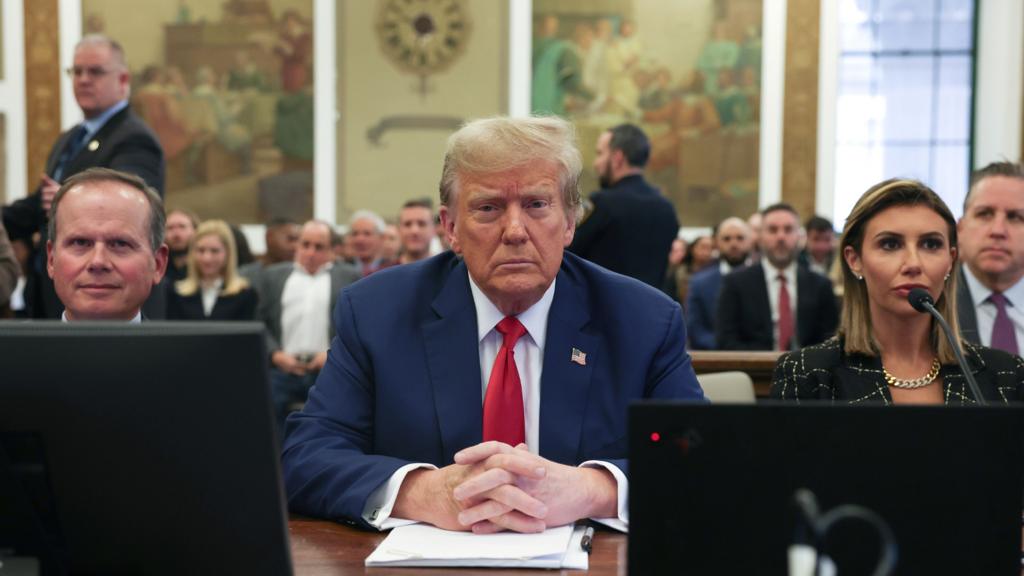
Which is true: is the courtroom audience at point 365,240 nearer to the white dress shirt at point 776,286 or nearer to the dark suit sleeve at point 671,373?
the white dress shirt at point 776,286

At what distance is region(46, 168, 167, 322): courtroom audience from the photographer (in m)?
2.78

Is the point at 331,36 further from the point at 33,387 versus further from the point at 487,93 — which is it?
the point at 33,387

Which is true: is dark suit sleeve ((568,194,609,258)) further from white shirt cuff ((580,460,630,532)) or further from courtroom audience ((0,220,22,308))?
white shirt cuff ((580,460,630,532))

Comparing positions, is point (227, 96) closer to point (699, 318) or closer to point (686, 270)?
point (686, 270)

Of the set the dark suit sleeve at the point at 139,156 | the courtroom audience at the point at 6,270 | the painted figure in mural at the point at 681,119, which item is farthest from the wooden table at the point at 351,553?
the painted figure in mural at the point at 681,119

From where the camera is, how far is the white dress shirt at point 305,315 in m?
Result: 7.60

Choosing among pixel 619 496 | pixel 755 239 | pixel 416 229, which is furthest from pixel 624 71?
pixel 619 496

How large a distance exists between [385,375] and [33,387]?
3.72 ft

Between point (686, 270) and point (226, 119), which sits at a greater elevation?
point (226, 119)

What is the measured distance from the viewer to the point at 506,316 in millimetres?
2521

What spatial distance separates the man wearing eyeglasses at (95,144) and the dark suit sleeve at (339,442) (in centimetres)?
241

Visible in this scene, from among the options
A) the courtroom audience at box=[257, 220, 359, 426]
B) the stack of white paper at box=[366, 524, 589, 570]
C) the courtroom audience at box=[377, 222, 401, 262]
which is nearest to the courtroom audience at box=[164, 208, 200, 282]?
the courtroom audience at box=[257, 220, 359, 426]

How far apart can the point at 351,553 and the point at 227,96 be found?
40.6 feet

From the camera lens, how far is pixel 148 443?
1360mm
